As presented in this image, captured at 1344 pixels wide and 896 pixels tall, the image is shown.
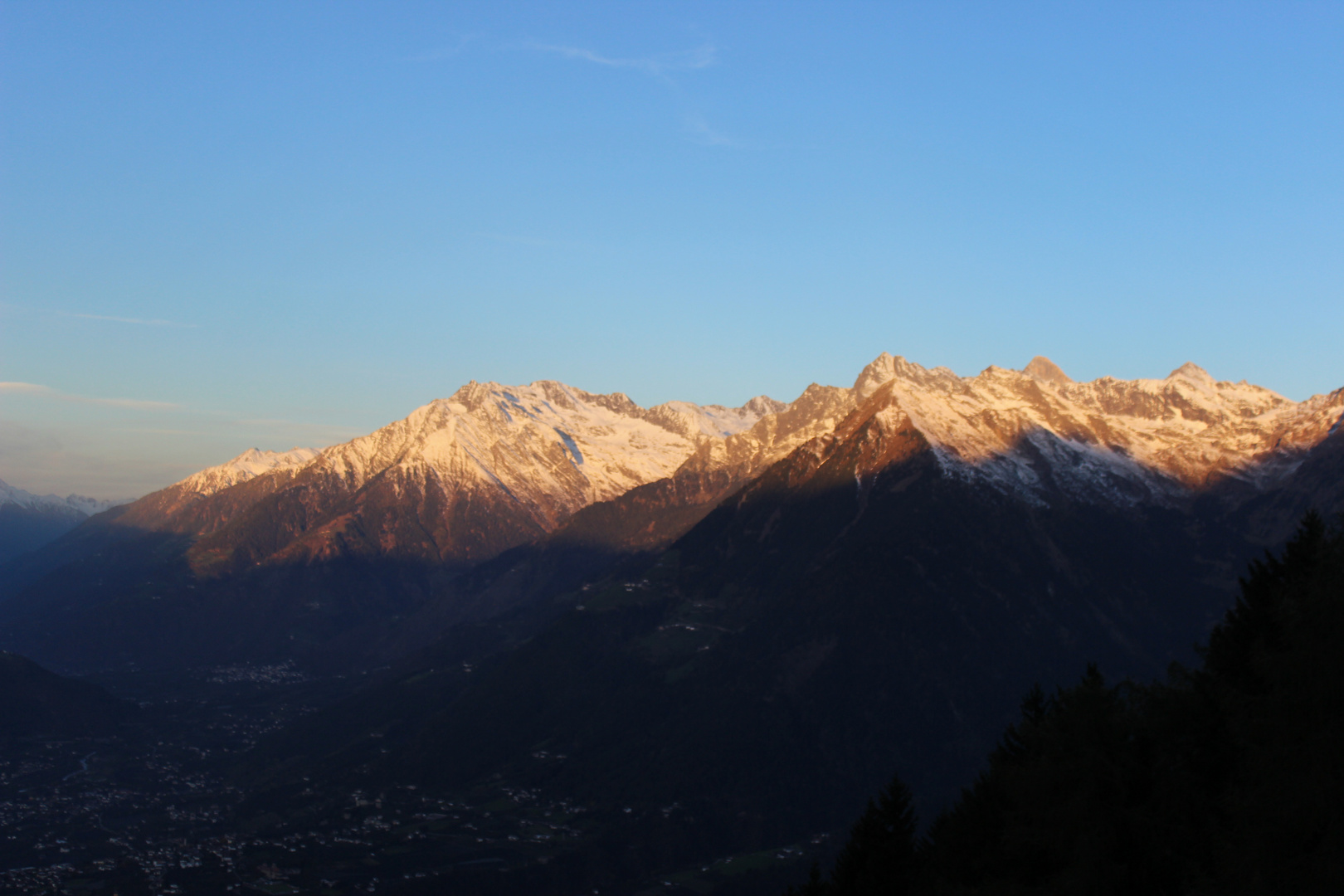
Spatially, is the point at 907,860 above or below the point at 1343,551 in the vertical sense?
below

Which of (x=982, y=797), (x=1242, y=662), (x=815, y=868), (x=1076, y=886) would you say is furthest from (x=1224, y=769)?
(x=815, y=868)

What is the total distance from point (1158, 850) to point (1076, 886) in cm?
516

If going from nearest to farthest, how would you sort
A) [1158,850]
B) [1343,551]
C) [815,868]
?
[1343,551], [1158,850], [815,868]

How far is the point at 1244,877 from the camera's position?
198 ft

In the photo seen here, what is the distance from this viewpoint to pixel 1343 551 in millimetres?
65125

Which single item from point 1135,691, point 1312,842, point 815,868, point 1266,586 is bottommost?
point 815,868

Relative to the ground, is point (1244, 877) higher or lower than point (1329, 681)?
lower

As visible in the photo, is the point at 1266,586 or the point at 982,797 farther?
the point at 982,797

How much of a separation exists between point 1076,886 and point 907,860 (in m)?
28.5

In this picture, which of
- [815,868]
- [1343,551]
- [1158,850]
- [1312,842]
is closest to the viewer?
[1312,842]

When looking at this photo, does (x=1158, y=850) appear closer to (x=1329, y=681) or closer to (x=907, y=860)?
(x=1329, y=681)

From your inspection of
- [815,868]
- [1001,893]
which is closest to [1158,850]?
[1001,893]

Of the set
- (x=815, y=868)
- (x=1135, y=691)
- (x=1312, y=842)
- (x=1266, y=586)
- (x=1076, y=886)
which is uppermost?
(x=1266, y=586)

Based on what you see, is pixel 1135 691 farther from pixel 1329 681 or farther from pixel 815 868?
pixel 815 868
